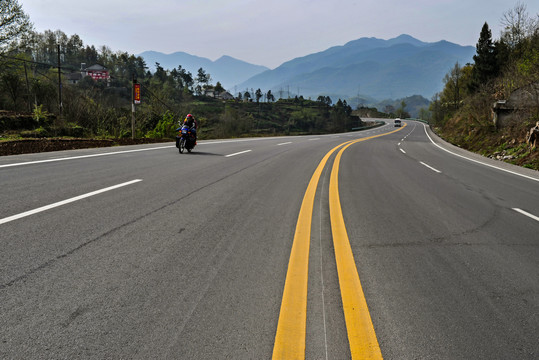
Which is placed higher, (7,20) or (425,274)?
(7,20)

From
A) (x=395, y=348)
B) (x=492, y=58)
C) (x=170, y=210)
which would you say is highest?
(x=492, y=58)

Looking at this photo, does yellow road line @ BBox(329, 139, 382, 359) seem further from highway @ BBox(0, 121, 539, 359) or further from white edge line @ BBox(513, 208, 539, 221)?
white edge line @ BBox(513, 208, 539, 221)

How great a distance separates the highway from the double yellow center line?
1 cm

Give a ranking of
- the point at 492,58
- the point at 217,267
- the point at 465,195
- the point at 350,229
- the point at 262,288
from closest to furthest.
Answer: the point at 262,288
the point at 217,267
the point at 350,229
the point at 465,195
the point at 492,58

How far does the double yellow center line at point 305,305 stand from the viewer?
1968mm

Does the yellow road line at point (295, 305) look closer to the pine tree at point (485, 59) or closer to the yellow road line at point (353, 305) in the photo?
the yellow road line at point (353, 305)

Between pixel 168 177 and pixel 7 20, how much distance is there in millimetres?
43241

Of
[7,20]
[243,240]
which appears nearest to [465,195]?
[243,240]

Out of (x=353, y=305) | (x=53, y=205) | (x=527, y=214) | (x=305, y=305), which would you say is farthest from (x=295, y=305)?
(x=527, y=214)

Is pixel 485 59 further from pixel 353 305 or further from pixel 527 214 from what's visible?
pixel 353 305

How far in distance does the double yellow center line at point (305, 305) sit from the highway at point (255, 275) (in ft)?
0.04

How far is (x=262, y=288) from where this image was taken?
8.66 feet

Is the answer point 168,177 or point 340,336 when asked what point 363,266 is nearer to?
point 340,336

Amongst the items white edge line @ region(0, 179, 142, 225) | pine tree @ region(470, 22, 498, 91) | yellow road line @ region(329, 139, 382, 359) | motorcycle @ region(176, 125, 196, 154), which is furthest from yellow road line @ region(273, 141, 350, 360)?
pine tree @ region(470, 22, 498, 91)
